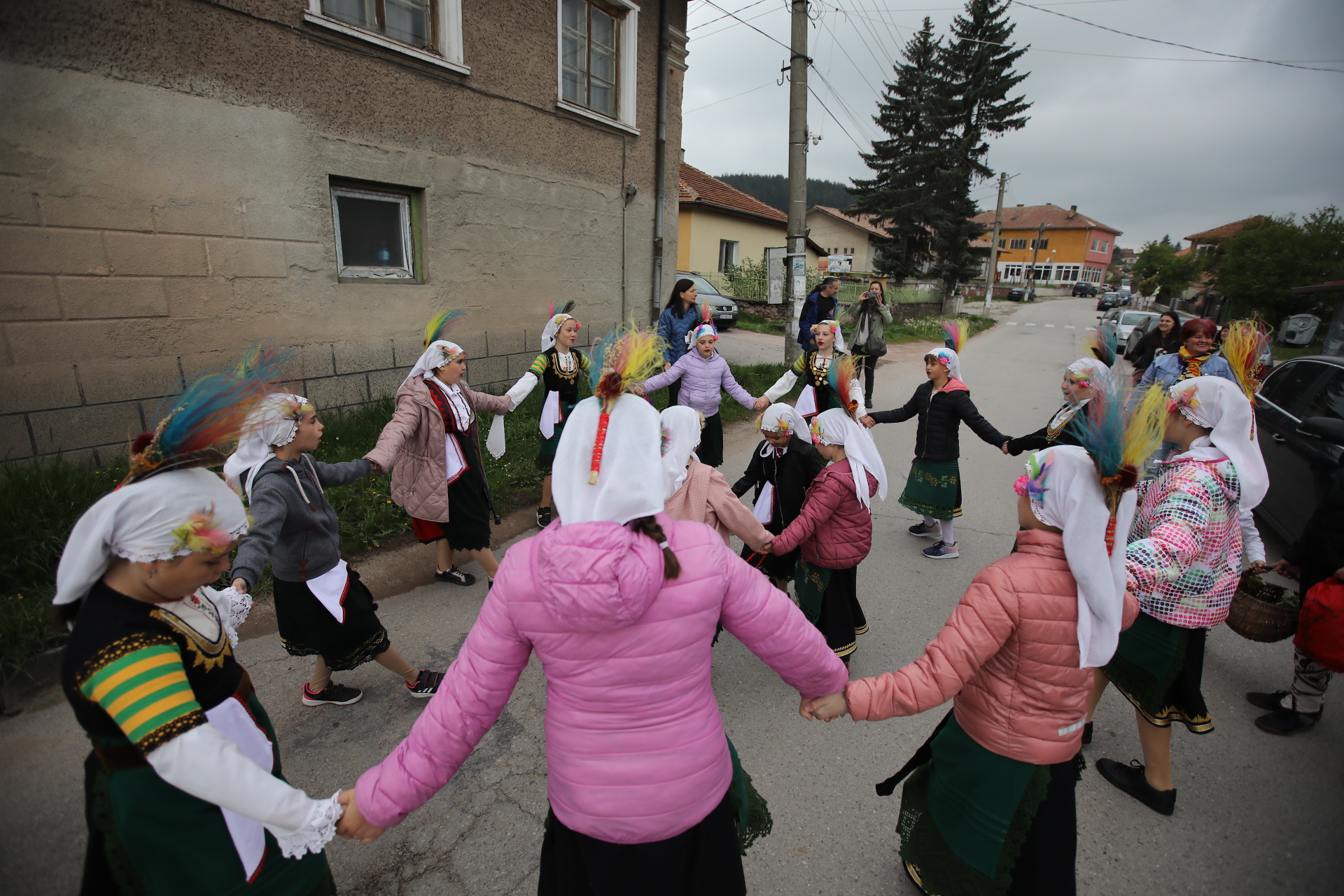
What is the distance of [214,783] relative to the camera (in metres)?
1.33

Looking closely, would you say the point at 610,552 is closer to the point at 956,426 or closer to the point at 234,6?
the point at 956,426

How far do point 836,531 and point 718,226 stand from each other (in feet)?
71.6

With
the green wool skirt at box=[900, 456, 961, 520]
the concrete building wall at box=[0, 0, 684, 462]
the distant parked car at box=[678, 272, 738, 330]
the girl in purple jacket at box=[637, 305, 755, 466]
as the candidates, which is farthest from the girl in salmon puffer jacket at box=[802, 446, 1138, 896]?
the distant parked car at box=[678, 272, 738, 330]

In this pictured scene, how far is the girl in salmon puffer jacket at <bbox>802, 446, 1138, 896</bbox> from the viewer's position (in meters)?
1.71

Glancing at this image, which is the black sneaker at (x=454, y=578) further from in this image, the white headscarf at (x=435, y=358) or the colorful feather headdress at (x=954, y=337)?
the colorful feather headdress at (x=954, y=337)

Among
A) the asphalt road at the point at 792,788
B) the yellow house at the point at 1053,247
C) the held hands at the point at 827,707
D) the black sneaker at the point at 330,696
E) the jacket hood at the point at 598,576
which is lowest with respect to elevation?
the asphalt road at the point at 792,788

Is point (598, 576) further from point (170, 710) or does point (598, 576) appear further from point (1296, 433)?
point (1296, 433)

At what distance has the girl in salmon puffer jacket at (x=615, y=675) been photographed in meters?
1.39

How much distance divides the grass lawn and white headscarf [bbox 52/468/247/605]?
0.66 meters

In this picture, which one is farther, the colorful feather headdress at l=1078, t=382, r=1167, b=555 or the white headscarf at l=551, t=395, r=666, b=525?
the colorful feather headdress at l=1078, t=382, r=1167, b=555

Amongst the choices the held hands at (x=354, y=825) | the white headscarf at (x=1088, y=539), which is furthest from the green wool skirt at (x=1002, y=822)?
the held hands at (x=354, y=825)

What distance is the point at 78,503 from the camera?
4277 millimetres

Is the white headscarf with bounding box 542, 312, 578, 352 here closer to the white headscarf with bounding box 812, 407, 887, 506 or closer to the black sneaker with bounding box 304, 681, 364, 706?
the white headscarf with bounding box 812, 407, 887, 506

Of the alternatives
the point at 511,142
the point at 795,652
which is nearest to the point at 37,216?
the point at 511,142
